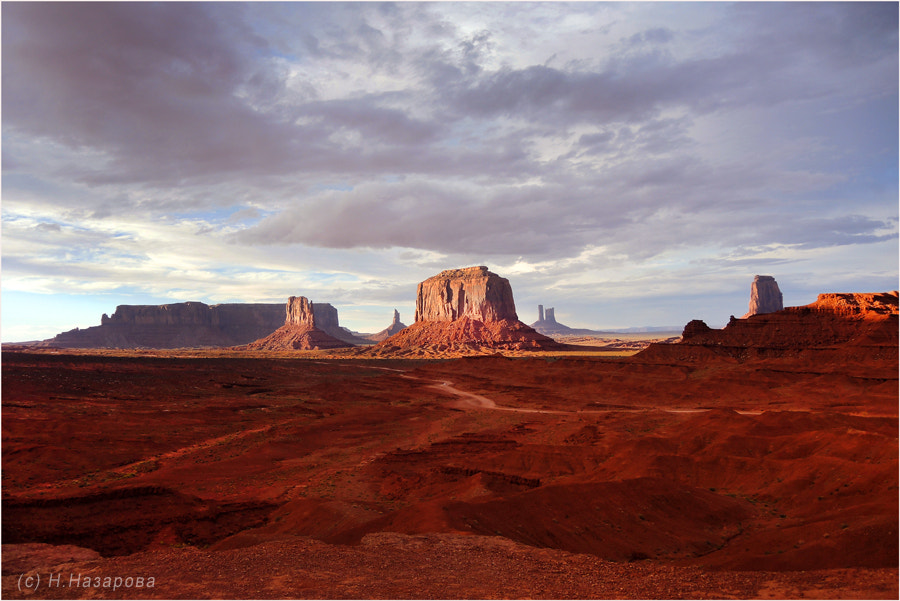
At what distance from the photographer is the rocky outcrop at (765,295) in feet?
625

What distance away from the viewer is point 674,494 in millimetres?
23625

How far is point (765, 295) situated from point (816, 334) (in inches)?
5038

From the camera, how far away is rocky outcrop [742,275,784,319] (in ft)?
625

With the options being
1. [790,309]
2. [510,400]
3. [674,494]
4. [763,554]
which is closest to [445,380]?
[510,400]

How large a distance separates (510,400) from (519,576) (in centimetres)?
5802

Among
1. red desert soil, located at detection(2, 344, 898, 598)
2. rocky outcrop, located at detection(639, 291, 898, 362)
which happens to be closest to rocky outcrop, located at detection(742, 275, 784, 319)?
rocky outcrop, located at detection(639, 291, 898, 362)

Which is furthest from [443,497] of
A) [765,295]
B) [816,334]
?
[765,295]

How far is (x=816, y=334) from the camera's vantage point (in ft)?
263

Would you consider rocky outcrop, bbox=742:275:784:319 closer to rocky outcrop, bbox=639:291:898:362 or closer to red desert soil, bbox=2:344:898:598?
rocky outcrop, bbox=639:291:898:362

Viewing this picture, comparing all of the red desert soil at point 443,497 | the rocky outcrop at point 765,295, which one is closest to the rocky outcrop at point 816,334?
the red desert soil at point 443,497

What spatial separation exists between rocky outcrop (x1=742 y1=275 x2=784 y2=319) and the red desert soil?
464 ft

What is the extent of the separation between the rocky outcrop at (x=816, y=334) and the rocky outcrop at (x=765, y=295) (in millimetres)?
111593

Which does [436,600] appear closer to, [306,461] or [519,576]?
[519,576]

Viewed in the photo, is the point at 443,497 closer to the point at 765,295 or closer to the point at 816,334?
the point at 816,334
